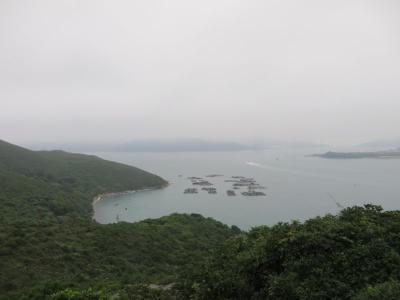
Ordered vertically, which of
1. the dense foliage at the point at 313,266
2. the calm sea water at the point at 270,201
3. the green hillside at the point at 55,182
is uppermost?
the dense foliage at the point at 313,266

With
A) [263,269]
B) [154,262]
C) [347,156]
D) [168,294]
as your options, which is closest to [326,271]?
[263,269]

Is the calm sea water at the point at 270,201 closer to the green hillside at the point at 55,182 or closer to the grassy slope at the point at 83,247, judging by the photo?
the green hillside at the point at 55,182

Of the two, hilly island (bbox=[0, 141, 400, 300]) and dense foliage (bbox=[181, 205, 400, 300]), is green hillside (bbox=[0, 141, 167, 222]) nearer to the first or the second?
hilly island (bbox=[0, 141, 400, 300])

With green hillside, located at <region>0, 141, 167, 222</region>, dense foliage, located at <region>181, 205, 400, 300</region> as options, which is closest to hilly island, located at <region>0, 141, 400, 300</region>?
dense foliage, located at <region>181, 205, 400, 300</region>

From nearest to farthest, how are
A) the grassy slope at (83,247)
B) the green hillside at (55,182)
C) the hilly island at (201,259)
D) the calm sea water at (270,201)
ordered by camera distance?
the hilly island at (201,259)
the grassy slope at (83,247)
the green hillside at (55,182)
the calm sea water at (270,201)

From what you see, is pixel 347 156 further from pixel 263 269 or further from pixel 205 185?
pixel 263 269

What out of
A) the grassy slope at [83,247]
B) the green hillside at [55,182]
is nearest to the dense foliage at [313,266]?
the grassy slope at [83,247]

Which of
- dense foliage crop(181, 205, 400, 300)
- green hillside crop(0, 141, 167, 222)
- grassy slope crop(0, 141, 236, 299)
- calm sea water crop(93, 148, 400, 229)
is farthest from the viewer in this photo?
calm sea water crop(93, 148, 400, 229)
